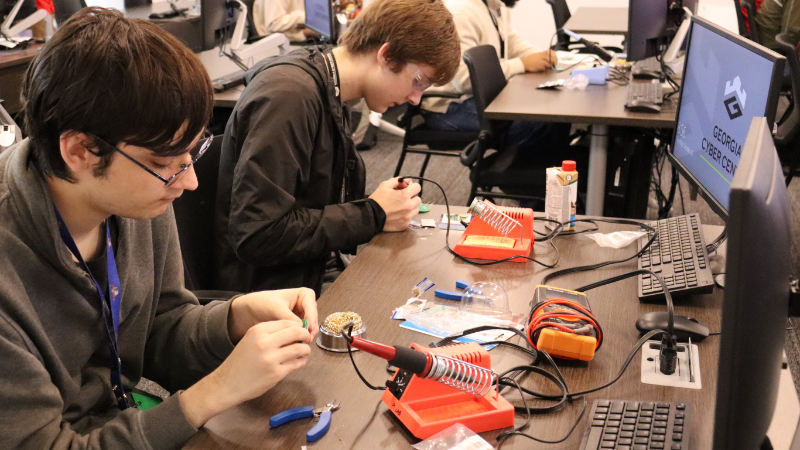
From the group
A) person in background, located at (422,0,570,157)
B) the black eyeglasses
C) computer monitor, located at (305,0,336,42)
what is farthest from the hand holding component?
computer monitor, located at (305,0,336,42)

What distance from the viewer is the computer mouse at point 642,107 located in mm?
2729

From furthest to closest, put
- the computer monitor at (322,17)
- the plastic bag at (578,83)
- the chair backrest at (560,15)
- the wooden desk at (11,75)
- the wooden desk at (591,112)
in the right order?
the chair backrest at (560,15) → the computer monitor at (322,17) → the wooden desk at (11,75) → the plastic bag at (578,83) → the wooden desk at (591,112)

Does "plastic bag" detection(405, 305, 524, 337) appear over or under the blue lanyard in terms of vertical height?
under

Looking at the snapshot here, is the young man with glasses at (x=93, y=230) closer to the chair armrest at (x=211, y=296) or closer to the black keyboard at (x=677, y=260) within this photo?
the chair armrest at (x=211, y=296)

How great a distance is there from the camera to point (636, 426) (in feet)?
3.27

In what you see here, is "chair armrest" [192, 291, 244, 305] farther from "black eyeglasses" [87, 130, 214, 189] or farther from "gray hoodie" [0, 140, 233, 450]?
"black eyeglasses" [87, 130, 214, 189]

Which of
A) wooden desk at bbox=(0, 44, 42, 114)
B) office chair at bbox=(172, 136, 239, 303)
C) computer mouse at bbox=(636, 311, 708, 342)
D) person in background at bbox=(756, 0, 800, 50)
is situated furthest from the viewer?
person in background at bbox=(756, 0, 800, 50)

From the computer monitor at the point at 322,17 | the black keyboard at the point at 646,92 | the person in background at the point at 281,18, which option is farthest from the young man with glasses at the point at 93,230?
the person in background at the point at 281,18

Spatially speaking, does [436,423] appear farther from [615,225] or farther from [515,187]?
[515,187]

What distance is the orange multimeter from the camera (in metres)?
1.18

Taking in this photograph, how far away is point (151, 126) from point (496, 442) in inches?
25.3

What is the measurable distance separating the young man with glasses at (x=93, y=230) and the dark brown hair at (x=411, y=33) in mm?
802

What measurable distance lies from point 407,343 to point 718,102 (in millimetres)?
858

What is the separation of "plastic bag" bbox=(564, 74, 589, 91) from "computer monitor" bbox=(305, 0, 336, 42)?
52.2 inches
